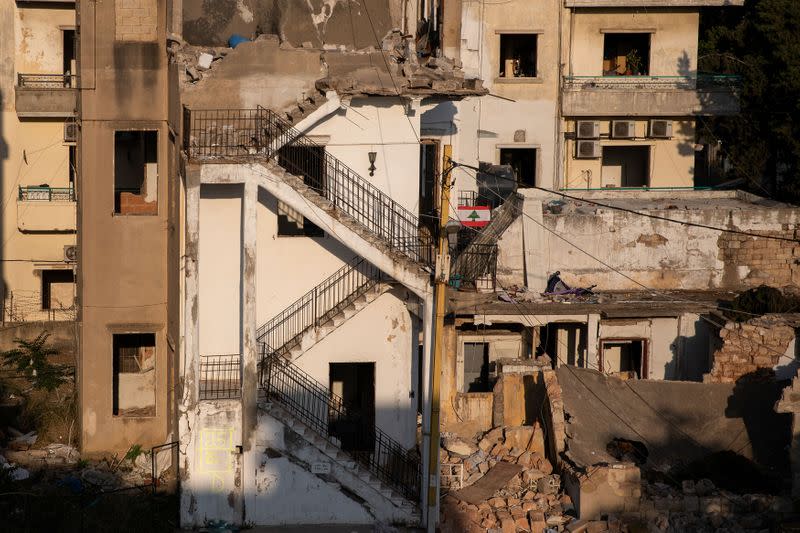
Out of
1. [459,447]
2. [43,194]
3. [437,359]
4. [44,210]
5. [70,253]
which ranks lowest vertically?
[459,447]

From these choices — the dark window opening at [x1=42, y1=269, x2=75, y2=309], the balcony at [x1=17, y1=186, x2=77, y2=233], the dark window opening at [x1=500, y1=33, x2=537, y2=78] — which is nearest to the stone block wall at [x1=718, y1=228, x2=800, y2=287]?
the dark window opening at [x1=500, y1=33, x2=537, y2=78]

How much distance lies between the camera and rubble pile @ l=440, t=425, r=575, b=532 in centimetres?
2523

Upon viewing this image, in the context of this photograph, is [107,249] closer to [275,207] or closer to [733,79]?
[275,207]

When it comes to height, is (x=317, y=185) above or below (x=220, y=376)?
above

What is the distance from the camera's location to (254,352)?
2483 cm

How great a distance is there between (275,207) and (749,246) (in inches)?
528

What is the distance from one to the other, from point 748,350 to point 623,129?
13440mm

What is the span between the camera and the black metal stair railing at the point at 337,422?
25922 mm

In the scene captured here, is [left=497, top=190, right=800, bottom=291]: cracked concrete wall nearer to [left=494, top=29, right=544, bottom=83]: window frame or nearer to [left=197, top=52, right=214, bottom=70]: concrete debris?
[left=494, top=29, right=544, bottom=83]: window frame

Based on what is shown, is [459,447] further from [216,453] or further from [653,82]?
[653,82]

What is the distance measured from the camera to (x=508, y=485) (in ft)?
86.3

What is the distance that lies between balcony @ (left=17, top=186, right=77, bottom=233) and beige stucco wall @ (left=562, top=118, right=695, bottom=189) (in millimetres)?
14883

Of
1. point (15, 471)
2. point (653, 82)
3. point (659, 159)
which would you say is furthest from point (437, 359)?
point (659, 159)

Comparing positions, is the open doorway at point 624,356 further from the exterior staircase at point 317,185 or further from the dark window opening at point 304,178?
the dark window opening at point 304,178
